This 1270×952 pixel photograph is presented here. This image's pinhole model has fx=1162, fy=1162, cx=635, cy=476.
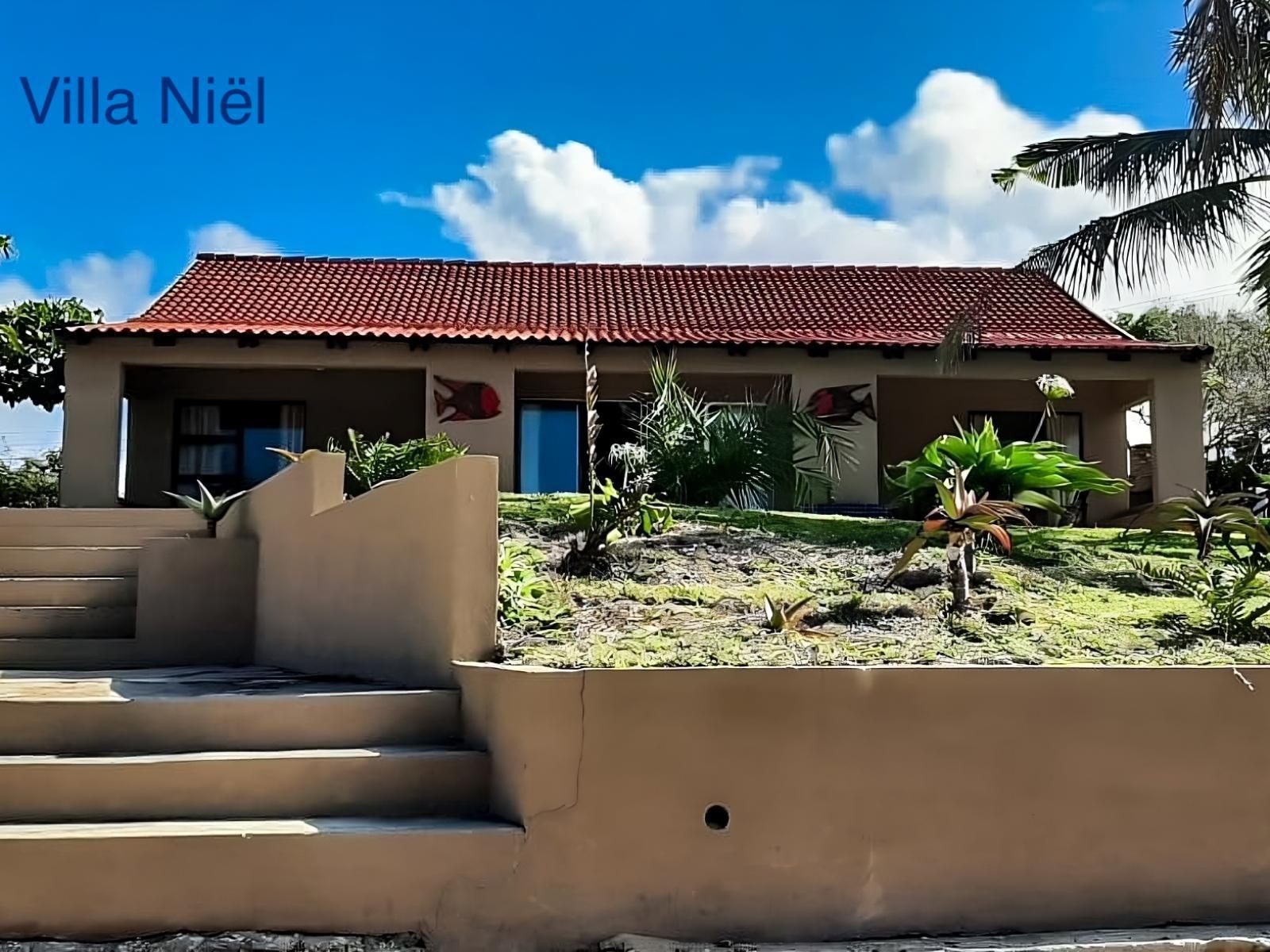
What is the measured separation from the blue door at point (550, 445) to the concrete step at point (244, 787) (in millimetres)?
9765

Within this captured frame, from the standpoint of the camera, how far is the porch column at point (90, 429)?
1299 centimetres

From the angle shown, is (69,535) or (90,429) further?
(90,429)

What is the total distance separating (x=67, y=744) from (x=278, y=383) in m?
10.6

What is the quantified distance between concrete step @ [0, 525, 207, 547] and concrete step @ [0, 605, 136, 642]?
3.88 feet

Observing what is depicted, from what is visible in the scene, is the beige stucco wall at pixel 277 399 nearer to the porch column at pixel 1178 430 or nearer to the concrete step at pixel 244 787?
the porch column at pixel 1178 430

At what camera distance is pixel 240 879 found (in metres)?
4.30

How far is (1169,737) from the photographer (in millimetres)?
4730

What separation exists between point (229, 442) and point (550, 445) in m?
4.21

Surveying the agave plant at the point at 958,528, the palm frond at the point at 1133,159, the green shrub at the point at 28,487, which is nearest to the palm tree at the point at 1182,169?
the palm frond at the point at 1133,159

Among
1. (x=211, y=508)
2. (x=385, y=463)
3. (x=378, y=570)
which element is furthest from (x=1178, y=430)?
(x=378, y=570)

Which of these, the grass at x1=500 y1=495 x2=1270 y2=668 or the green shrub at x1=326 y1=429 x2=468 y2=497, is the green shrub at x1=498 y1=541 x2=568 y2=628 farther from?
the green shrub at x1=326 y1=429 x2=468 y2=497

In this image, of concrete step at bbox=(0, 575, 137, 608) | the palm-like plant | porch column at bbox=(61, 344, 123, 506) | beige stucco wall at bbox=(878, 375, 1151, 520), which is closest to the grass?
the palm-like plant

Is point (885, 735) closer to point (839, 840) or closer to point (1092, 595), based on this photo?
point (839, 840)

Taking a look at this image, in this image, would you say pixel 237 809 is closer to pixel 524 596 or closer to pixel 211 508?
pixel 524 596
